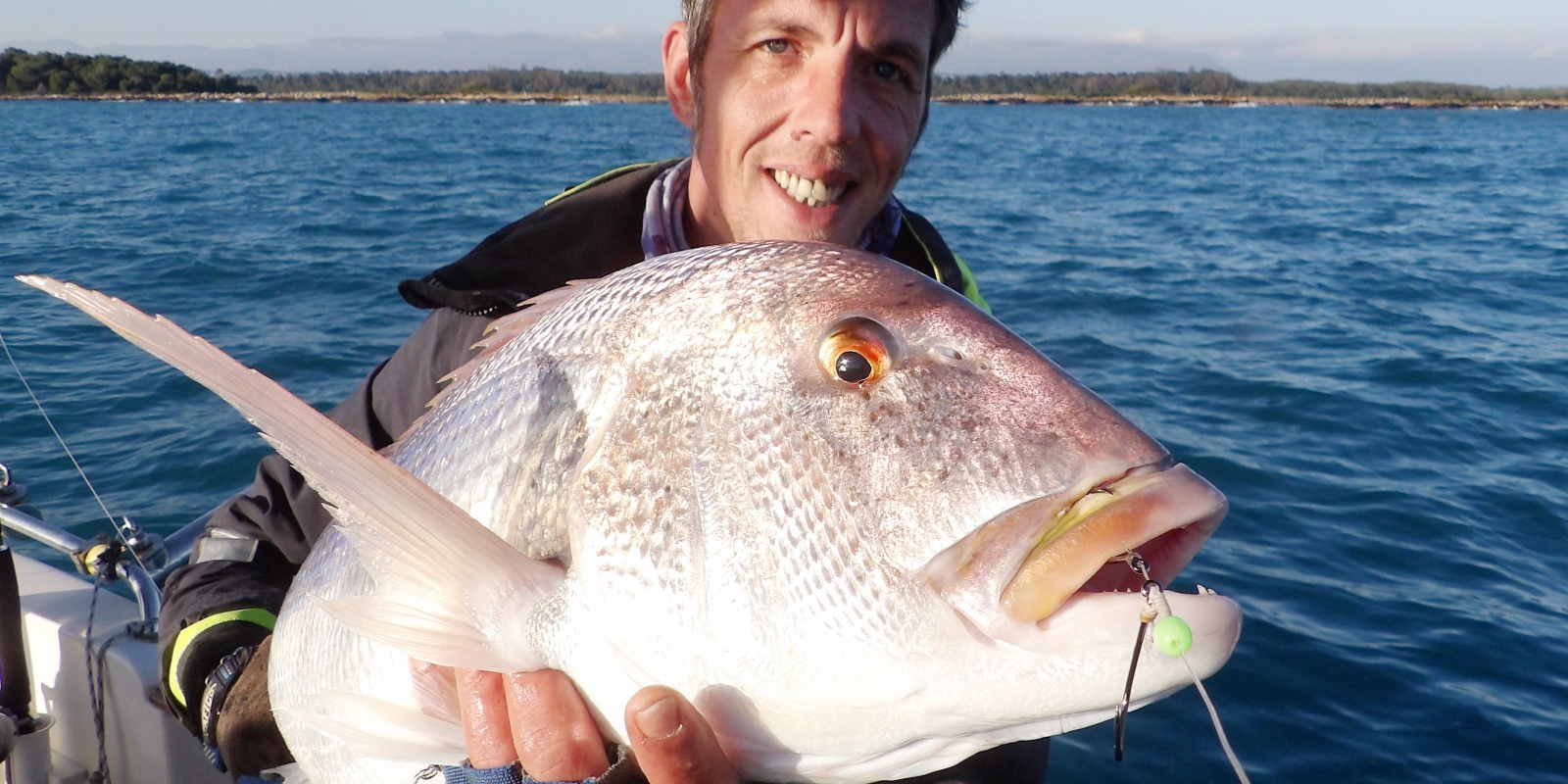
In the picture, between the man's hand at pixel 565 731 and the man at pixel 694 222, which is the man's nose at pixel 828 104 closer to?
the man at pixel 694 222

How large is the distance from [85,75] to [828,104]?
114 m

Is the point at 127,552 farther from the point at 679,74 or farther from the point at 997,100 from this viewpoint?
the point at 997,100

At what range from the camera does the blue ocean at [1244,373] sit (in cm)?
486

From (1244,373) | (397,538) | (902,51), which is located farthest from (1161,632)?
(1244,373)

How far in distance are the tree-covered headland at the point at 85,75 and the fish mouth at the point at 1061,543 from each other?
374 ft

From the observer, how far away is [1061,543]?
3.14 ft

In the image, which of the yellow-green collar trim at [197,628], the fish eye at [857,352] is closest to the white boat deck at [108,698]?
the yellow-green collar trim at [197,628]

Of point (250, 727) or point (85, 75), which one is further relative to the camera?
point (85, 75)

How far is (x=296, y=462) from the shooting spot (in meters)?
1.08

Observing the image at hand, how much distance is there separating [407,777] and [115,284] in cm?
1283

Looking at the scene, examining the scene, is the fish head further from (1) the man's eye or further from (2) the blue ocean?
(2) the blue ocean

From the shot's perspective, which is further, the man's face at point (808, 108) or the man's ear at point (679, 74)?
the man's ear at point (679, 74)

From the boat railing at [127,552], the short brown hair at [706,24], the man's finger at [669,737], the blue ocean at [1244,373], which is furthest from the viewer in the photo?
the blue ocean at [1244,373]

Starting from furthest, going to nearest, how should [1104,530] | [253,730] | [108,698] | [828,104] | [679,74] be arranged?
[108,698], [679,74], [828,104], [253,730], [1104,530]
